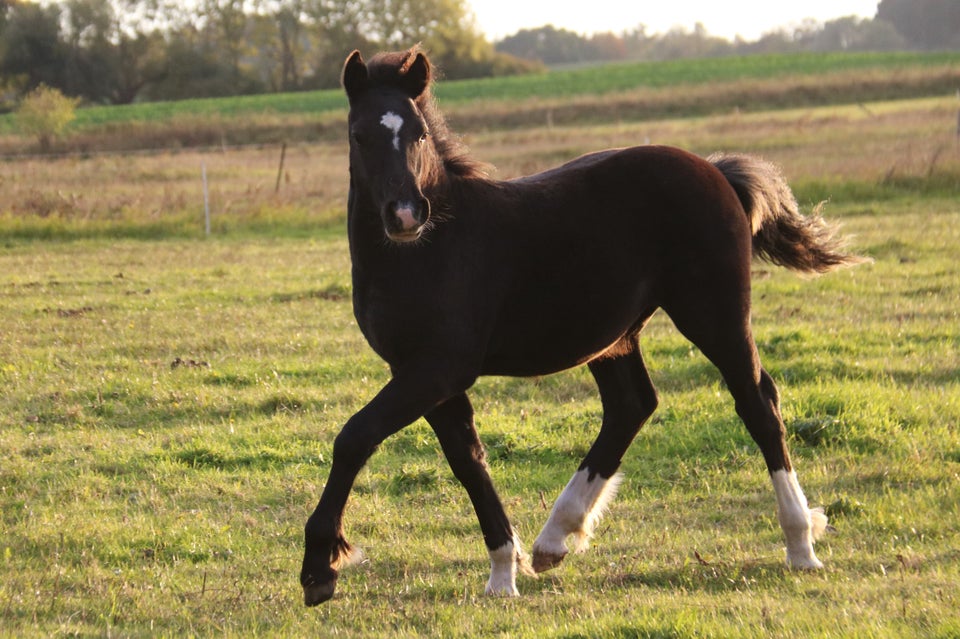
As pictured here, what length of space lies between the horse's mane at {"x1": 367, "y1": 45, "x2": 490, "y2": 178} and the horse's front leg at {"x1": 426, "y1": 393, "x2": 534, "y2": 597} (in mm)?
1084

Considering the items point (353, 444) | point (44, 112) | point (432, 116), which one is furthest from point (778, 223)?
point (44, 112)

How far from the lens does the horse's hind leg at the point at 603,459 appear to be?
593 cm

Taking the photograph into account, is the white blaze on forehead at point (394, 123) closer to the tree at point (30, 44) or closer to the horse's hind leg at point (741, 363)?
the horse's hind leg at point (741, 363)

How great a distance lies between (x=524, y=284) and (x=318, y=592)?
5.53ft

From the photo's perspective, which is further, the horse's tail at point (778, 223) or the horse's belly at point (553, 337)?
the horse's tail at point (778, 223)

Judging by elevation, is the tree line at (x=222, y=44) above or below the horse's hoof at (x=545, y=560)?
above

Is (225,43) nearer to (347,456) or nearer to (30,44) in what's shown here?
(30,44)

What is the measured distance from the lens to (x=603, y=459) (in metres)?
6.19

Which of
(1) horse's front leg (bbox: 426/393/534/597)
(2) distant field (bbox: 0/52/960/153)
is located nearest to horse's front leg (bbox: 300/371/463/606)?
(1) horse's front leg (bbox: 426/393/534/597)

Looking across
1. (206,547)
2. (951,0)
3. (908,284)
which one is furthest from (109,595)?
(951,0)

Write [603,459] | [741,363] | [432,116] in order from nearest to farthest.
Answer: [432,116], [741,363], [603,459]

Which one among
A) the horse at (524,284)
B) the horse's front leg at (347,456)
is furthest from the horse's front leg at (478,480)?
the horse's front leg at (347,456)

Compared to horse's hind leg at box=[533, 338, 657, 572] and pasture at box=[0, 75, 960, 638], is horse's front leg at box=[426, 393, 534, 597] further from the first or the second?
horse's hind leg at box=[533, 338, 657, 572]

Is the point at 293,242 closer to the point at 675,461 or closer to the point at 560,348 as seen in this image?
the point at 675,461
